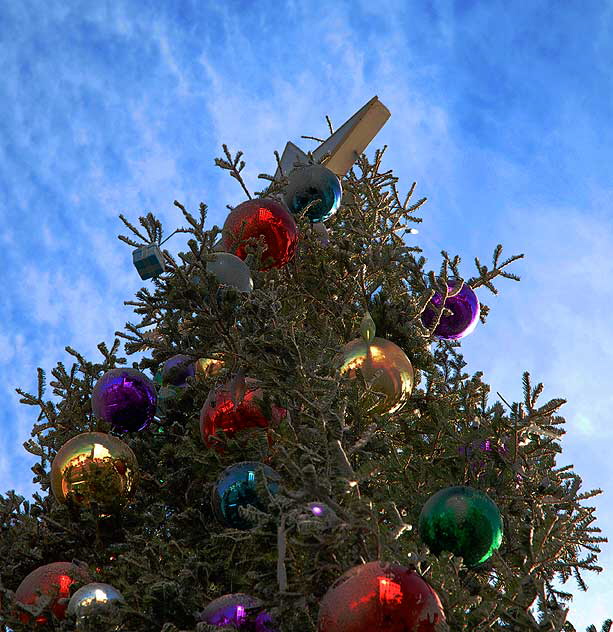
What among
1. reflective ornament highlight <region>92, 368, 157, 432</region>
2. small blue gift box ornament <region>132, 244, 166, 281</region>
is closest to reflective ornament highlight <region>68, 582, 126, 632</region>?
reflective ornament highlight <region>92, 368, 157, 432</region>

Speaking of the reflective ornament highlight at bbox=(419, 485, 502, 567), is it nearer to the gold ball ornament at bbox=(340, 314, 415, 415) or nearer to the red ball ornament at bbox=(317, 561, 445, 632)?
the gold ball ornament at bbox=(340, 314, 415, 415)

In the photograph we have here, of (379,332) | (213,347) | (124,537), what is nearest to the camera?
(213,347)

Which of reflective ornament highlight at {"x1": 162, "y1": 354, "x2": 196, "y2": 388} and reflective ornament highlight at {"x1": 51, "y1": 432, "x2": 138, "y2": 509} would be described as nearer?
reflective ornament highlight at {"x1": 51, "y1": 432, "x2": 138, "y2": 509}

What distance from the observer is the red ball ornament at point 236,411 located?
16.6ft

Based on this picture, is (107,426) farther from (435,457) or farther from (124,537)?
(435,457)

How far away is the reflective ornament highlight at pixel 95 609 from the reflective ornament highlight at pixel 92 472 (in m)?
0.84

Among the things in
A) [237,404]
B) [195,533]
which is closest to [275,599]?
[237,404]

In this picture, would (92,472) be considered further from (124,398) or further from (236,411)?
(236,411)

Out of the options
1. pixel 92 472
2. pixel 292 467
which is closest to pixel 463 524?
pixel 292 467

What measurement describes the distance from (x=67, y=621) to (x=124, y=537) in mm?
1370

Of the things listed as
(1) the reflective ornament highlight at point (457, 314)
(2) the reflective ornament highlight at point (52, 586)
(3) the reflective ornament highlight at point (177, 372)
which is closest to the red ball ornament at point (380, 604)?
(2) the reflective ornament highlight at point (52, 586)

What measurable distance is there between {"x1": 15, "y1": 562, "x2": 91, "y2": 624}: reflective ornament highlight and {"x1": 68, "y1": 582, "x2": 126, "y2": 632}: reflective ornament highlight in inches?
14.2

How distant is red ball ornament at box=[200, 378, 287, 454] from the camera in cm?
507

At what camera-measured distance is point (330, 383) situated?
4.34 meters
